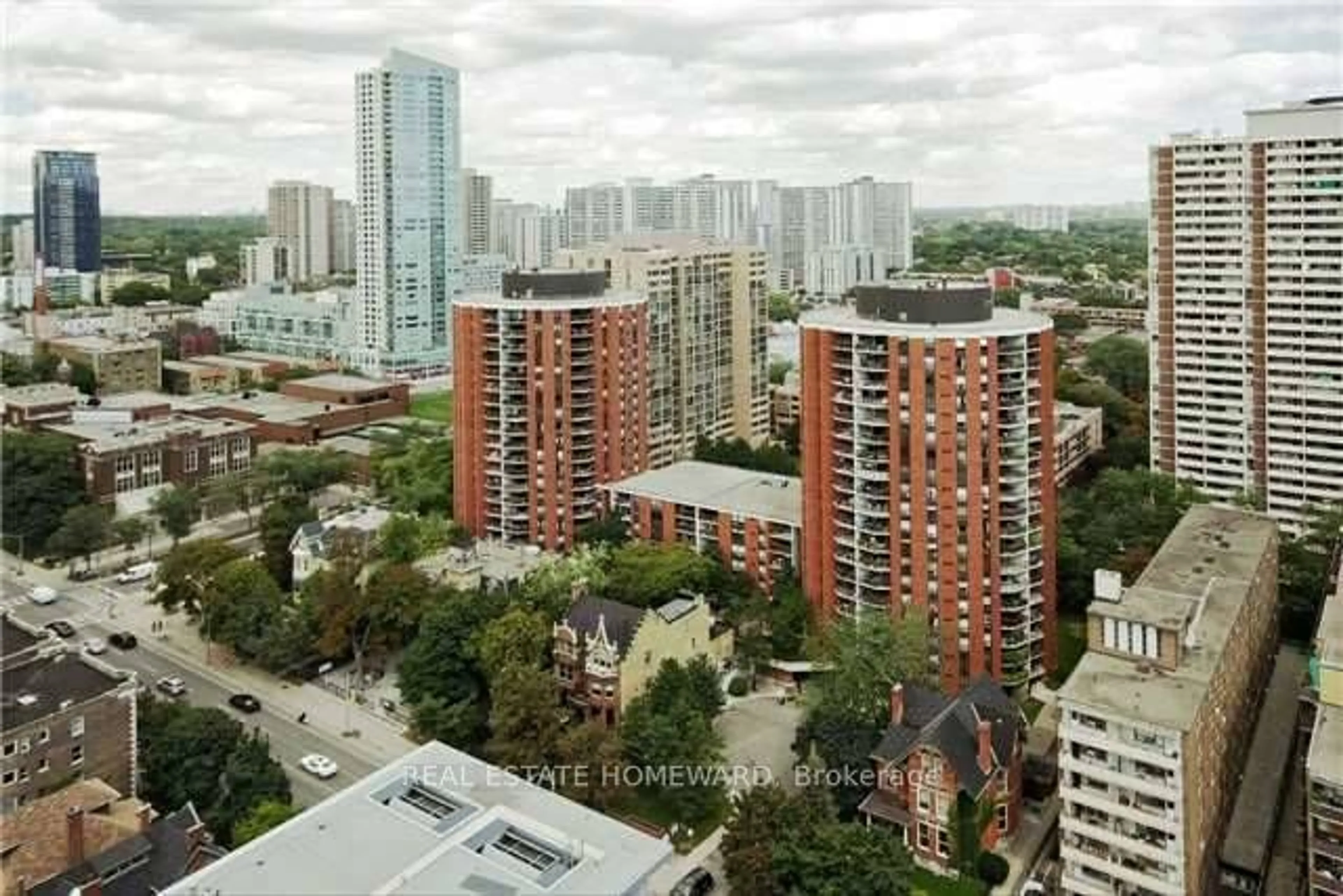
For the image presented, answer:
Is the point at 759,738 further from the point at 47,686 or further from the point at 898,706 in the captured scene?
the point at 47,686

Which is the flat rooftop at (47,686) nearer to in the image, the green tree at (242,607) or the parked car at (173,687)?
the parked car at (173,687)

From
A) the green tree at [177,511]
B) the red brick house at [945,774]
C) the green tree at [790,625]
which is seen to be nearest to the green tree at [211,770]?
the red brick house at [945,774]

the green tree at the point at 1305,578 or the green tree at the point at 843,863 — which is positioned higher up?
the green tree at the point at 1305,578

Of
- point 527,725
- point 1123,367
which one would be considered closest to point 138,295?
point 1123,367

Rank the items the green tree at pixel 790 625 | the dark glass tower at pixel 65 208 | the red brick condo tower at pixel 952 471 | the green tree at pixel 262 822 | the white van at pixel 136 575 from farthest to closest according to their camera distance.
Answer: the dark glass tower at pixel 65 208, the white van at pixel 136 575, the green tree at pixel 790 625, the red brick condo tower at pixel 952 471, the green tree at pixel 262 822

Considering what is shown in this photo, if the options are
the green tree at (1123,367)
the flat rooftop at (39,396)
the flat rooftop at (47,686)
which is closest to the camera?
the flat rooftop at (47,686)

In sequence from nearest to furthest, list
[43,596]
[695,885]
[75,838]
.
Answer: [75,838] → [695,885] → [43,596]

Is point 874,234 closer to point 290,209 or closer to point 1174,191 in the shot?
point 290,209
